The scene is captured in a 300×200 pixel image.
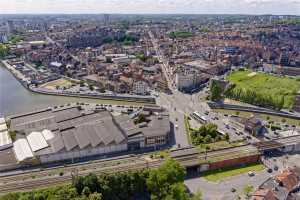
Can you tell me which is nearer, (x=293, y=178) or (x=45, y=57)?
(x=293, y=178)

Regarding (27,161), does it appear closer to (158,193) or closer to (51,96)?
(158,193)

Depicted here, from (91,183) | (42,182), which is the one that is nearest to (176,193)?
(91,183)

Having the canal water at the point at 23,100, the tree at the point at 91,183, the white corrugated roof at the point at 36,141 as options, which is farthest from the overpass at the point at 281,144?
the canal water at the point at 23,100

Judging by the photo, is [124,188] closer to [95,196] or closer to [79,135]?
[95,196]

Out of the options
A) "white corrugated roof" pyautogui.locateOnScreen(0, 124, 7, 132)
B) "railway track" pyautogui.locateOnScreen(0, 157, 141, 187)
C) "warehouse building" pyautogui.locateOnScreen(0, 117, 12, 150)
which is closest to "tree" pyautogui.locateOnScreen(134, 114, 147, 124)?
"railway track" pyautogui.locateOnScreen(0, 157, 141, 187)

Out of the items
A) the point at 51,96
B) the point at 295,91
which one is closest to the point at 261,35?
the point at 295,91

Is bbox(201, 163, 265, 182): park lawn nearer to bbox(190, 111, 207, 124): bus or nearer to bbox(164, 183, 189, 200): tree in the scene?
bbox(164, 183, 189, 200): tree
